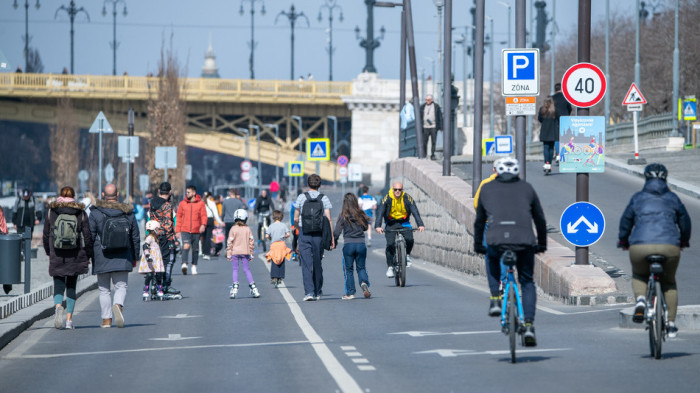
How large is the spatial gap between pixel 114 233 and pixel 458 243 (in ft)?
36.6

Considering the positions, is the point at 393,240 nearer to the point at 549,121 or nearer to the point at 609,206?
the point at 609,206

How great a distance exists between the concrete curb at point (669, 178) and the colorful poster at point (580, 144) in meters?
7.16

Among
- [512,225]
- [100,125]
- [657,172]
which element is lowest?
[512,225]

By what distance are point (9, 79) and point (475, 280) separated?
68879 millimetres

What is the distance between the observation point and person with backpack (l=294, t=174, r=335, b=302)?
1788 cm

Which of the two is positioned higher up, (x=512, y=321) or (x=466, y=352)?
(x=512, y=321)

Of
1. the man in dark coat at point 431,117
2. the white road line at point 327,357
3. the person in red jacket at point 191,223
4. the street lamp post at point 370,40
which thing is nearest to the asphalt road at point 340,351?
the white road line at point 327,357

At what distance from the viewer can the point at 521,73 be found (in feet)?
63.1

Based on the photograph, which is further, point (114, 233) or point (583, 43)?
point (583, 43)

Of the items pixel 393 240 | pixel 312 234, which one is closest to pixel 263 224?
pixel 393 240

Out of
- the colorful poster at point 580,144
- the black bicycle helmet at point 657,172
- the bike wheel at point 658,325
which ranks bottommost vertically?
the bike wheel at point 658,325

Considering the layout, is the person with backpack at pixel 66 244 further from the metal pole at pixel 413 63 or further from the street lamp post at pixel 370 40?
the street lamp post at pixel 370 40

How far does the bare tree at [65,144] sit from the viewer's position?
8688cm

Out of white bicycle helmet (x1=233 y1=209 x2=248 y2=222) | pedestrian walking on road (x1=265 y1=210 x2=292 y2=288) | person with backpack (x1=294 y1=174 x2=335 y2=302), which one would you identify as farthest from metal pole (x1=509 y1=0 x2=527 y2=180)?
white bicycle helmet (x1=233 y1=209 x2=248 y2=222)
